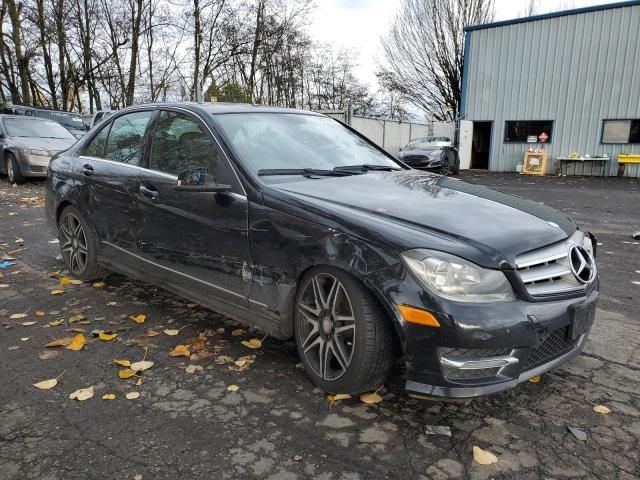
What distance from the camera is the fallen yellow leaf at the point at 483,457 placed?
88.5 inches

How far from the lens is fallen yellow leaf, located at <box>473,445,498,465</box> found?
2.25 m

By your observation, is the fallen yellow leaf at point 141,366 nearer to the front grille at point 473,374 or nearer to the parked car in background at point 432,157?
the front grille at point 473,374

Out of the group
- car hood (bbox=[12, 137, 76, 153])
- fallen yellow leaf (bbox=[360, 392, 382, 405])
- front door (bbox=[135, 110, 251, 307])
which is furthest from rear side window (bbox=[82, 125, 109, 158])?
car hood (bbox=[12, 137, 76, 153])

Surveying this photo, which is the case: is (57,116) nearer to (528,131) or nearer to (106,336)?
(106,336)

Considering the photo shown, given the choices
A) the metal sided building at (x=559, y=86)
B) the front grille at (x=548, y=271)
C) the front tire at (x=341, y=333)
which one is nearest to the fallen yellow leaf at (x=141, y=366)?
the front tire at (x=341, y=333)

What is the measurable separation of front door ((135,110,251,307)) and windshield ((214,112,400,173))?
0.17 metres

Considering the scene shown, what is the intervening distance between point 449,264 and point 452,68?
3296 cm

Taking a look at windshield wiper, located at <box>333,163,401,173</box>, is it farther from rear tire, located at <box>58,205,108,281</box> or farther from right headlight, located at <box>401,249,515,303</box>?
rear tire, located at <box>58,205,108,281</box>

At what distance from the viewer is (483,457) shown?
7.47 ft

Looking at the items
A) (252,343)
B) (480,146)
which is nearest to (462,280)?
(252,343)

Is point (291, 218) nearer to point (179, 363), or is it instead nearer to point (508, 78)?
point (179, 363)

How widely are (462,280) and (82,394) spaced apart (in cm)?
214

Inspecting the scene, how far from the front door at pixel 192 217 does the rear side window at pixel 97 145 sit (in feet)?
2.98

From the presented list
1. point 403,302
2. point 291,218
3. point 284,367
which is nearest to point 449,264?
point 403,302
